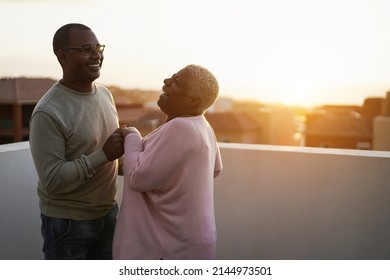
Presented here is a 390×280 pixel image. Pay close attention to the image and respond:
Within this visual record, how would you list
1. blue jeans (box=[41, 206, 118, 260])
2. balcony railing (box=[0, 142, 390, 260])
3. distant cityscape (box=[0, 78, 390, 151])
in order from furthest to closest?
1. distant cityscape (box=[0, 78, 390, 151])
2. balcony railing (box=[0, 142, 390, 260])
3. blue jeans (box=[41, 206, 118, 260])

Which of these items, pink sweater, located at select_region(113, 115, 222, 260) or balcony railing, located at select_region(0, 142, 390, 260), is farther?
balcony railing, located at select_region(0, 142, 390, 260)

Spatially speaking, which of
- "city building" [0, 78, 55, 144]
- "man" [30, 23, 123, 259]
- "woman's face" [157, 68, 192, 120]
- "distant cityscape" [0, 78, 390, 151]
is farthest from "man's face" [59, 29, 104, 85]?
"city building" [0, 78, 55, 144]

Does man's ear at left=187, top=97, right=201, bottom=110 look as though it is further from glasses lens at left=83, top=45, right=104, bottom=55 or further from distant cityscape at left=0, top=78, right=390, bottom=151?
distant cityscape at left=0, top=78, right=390, bottom=151

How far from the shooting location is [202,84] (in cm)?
199

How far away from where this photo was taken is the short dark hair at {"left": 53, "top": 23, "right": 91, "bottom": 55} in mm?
2109

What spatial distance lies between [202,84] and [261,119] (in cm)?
3806

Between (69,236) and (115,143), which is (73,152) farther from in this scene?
(69,236)

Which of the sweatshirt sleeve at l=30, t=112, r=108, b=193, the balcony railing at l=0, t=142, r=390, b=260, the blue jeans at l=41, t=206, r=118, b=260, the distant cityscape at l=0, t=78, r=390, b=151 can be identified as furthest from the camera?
the distant cityscape at l=0, t=78, r=390, b=151

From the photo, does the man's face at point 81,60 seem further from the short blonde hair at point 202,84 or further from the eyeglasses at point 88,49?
the short blonde hair at point 202,84

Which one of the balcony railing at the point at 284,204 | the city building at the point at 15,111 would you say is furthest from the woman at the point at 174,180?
the city building at the point at 15,111

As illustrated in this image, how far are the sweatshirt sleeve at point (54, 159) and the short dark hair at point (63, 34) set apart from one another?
0.98 feet

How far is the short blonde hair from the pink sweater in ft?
0.28

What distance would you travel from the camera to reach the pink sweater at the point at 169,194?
1.95 meters
